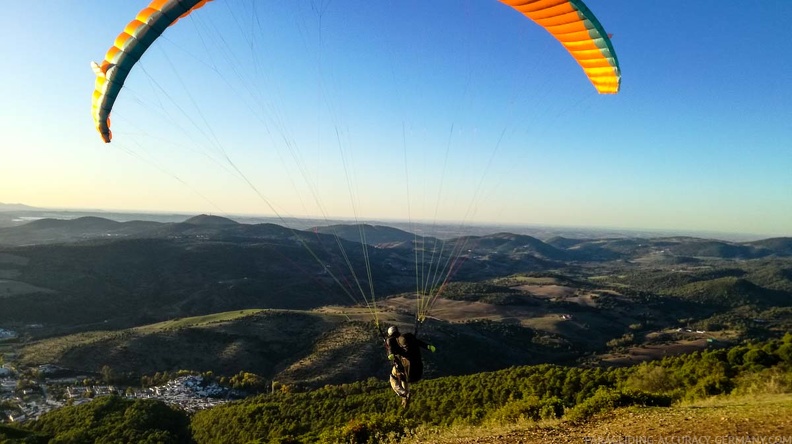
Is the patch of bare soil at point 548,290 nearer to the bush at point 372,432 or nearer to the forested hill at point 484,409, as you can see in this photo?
the forested hill at point 484,409

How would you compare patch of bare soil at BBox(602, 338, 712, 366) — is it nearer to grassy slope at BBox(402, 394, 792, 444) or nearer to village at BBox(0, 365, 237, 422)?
village at BBox(0, 365, 237, 422)

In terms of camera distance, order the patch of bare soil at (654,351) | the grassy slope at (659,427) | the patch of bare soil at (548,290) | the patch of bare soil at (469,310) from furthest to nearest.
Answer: the patch of bare soil at (548,290), the patch of bare soil at (469,310), the patch of bare soil at (654,351), the grassy slope at (659,427)

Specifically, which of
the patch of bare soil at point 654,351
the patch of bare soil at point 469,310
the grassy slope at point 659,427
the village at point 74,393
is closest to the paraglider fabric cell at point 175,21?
the grassy slope at point 659,427

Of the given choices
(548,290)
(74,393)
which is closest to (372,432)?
(74,393)

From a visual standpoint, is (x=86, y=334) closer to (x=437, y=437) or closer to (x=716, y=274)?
(x=437, y=437)

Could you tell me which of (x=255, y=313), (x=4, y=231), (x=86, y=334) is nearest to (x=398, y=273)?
(x=255, y=313)

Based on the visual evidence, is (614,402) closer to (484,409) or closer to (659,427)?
(659,427)
